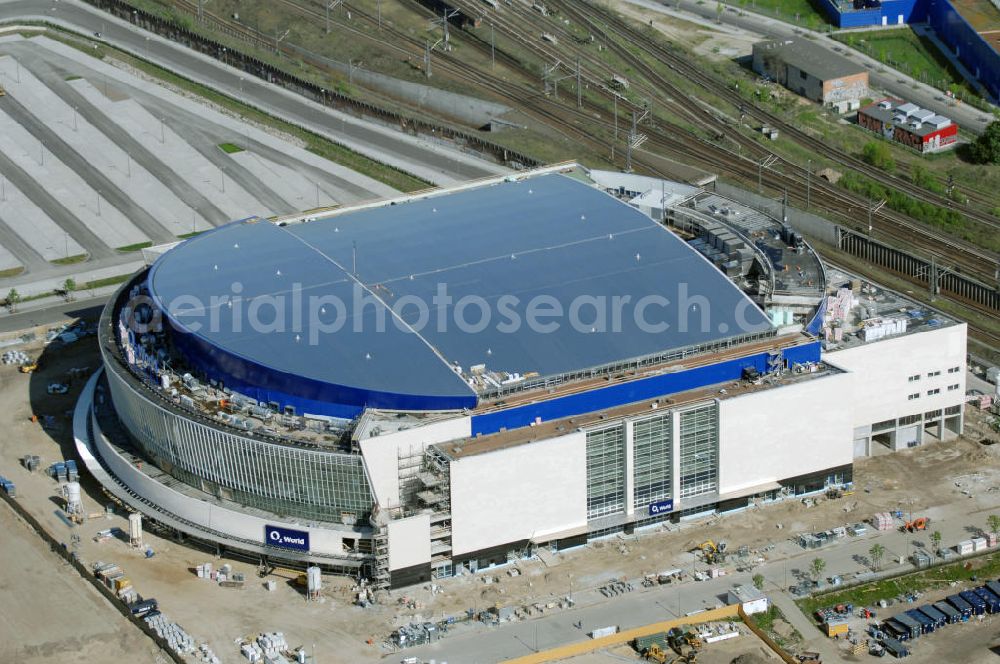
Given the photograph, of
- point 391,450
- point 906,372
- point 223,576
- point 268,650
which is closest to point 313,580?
point 223,576

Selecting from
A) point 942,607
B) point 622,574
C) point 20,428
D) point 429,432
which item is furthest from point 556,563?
point 20,428

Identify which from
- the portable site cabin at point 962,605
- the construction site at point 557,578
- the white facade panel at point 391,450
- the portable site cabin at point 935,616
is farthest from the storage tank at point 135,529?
the portable site cabin at point 962,605

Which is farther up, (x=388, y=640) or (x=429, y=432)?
(x=429, y=432)

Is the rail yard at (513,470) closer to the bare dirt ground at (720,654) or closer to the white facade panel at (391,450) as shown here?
the white facade panel at (391,450)

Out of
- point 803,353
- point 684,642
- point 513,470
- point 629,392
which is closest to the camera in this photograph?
point 684,642

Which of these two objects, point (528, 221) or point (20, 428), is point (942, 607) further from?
point (20, 428)

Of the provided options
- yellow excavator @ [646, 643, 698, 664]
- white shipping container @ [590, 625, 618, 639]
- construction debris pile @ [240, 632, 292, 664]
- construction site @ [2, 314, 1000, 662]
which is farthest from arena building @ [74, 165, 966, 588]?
yellow excavator @ [646, 643, 698, 664]

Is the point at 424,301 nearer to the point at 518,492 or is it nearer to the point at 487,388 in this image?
the point at 487,388
